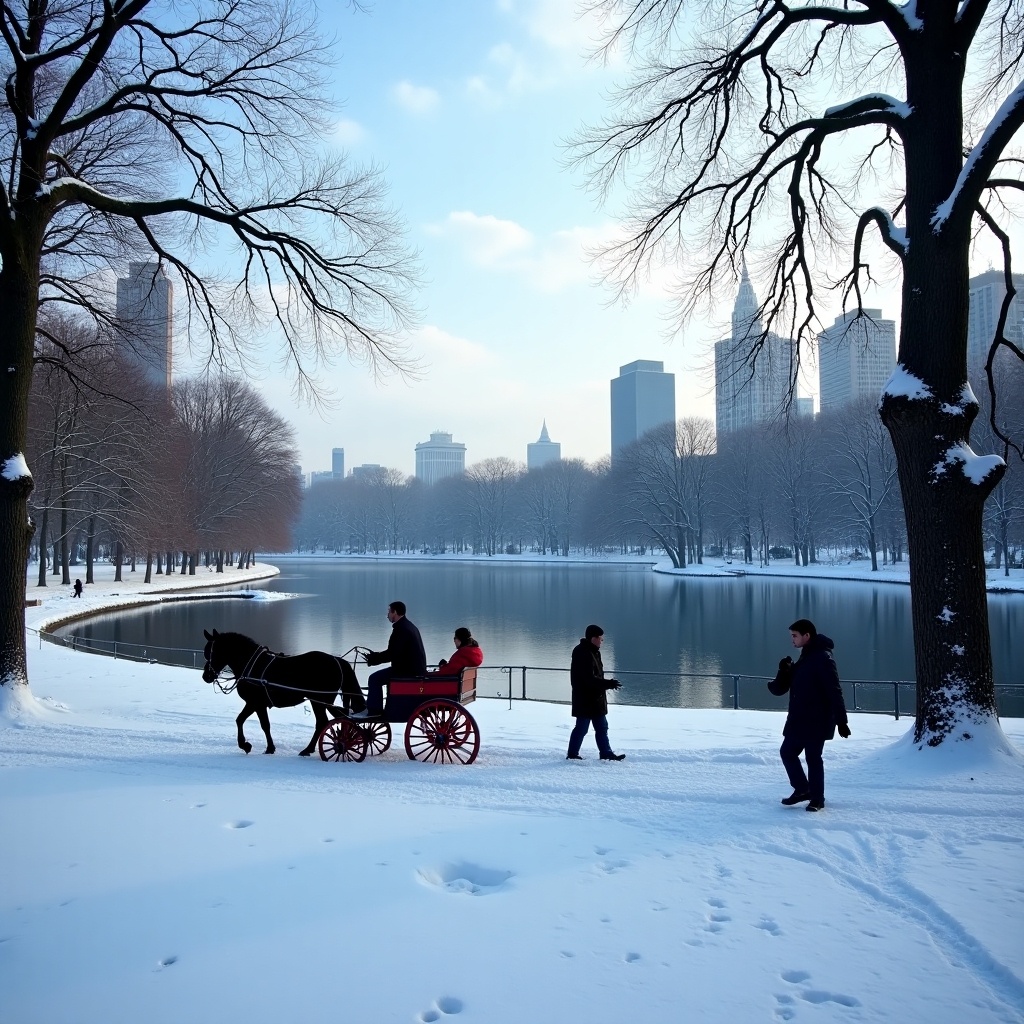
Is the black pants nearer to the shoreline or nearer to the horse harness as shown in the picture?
the horse harness

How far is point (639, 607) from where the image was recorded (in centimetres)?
3859

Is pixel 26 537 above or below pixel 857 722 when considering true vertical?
above

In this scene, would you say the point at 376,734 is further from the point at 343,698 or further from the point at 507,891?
the point at 507,891

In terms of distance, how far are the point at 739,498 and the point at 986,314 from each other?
33.9 metres

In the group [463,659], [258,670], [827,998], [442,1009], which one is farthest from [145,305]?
[827,998]

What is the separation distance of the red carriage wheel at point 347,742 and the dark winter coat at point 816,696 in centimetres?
455

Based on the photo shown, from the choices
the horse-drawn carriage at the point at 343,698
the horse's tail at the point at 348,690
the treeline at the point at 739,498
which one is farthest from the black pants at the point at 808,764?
the treeline at the point at 739,498

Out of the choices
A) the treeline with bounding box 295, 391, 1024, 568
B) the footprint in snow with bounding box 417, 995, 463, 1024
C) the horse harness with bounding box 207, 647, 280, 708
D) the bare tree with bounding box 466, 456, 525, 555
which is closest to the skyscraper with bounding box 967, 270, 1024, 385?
the treeline with bounding box 295, 391, 1024, 568

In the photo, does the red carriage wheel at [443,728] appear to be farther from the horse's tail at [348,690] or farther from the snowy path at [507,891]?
the horse's tail at [348,690]

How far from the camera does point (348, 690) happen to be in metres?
9.02

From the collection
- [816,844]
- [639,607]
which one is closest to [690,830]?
[816,844]

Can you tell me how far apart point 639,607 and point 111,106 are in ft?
102

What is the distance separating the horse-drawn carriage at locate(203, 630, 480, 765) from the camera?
346 inches

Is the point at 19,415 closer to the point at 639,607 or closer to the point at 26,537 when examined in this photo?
the point at 26,537
